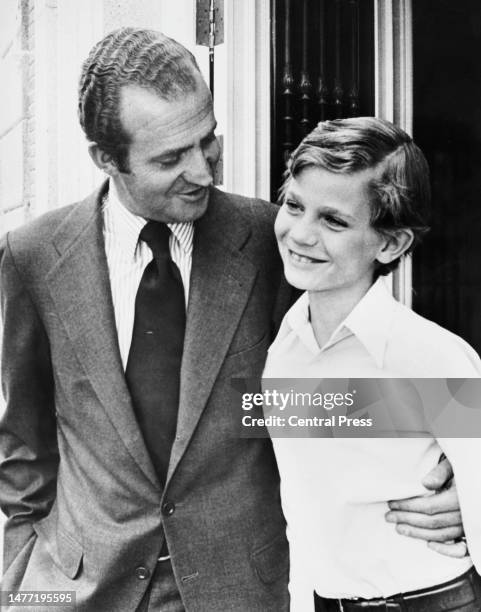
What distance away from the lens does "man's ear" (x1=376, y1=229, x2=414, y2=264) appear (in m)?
1.10

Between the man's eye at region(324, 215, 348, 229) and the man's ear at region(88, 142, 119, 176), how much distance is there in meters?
0.36

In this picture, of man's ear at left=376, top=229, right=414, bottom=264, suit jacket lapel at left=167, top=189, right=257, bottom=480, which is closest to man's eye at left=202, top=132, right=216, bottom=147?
suit jacket lapel at left=167, top=189, right=257, bottom=480

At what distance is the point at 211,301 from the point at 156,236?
0.48ft

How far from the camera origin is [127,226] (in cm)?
115

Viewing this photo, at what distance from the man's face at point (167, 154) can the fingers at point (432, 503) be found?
578 millimetres

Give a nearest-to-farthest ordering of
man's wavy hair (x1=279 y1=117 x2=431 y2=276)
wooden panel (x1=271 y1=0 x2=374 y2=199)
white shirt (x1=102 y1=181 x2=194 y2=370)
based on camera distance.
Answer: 1. man's wavy hair (x1=279 y1=117 x2=431 y2=276)
2. white shirt (x1=102 y1=181 x2=194 y2=370)
3. wooden panel (x1=271 y1=0 x2=374 y2=199)

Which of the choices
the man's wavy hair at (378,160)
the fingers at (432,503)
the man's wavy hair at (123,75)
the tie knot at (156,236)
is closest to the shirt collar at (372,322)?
the man's wavy hair at (378,160)

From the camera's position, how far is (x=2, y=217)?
134 centimetres

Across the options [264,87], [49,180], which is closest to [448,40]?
[264,87]

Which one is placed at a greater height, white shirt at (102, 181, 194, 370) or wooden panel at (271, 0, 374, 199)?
wooden panel at (271, 0, 374, 199)

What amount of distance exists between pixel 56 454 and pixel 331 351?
551 millimetres

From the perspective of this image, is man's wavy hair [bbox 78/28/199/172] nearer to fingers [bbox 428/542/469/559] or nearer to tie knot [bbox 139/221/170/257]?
tie knot [bbox 139/221/170/257]

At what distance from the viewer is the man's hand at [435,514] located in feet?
3.45

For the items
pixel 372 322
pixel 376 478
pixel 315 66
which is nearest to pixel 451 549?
pixel 376 478
